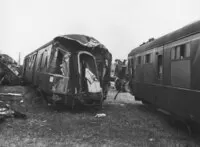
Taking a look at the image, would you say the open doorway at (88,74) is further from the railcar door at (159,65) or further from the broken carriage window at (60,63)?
the railcar door at (159,65)

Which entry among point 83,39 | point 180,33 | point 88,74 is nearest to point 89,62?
point 88,74

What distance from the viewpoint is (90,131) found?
7.18 meters

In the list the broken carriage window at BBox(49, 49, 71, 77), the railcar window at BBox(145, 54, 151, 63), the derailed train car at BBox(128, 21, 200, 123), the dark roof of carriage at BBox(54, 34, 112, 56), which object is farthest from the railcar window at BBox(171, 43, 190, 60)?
the broken carriage window at BBox(49, 49, 71, 77)

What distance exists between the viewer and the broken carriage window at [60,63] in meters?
10.2

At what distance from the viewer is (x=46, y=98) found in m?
12.1

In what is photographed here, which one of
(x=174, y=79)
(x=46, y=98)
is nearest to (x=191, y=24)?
(x=174, y=79)

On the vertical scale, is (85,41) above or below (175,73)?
above

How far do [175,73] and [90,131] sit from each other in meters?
2.95

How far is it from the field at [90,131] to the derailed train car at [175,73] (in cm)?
70

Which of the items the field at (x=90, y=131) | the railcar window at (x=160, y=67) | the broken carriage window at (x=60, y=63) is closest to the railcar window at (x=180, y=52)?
the railcar window at (x=160, y=67)

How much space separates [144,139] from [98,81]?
4.66 m

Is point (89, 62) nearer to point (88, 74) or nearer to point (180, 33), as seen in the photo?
point (88, 74)

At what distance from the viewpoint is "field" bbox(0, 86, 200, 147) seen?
6094 mm

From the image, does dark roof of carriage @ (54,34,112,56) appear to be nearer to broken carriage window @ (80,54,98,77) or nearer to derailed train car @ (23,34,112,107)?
derailed train car @ (23,34,112,107)
